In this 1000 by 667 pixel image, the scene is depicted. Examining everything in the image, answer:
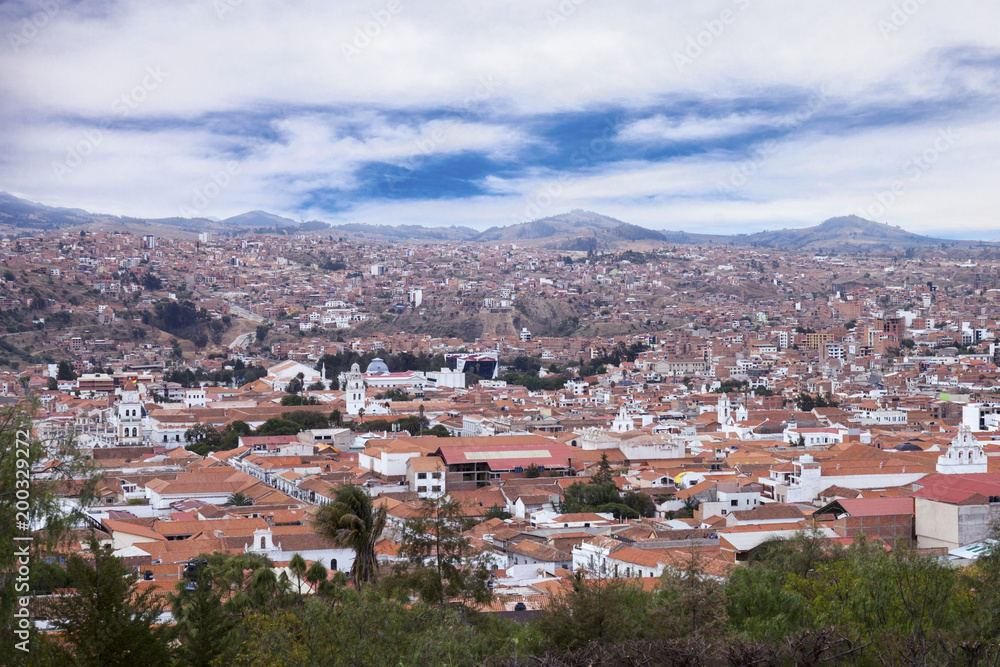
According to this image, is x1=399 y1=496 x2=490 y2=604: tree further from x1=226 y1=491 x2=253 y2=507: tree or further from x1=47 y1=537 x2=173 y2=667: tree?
x1=226 y1=491 x2=253 y2=507: tree

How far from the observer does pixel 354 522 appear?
12.3 meters

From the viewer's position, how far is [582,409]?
177 ft

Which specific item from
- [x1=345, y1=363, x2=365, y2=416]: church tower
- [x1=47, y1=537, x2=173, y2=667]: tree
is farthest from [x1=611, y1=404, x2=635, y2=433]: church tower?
[x1=47, y1=537, x2=173, y2=667]: tree

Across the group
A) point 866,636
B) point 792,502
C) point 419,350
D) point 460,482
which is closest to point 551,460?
point 460,482

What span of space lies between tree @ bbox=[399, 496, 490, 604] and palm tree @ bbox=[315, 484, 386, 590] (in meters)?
0.47

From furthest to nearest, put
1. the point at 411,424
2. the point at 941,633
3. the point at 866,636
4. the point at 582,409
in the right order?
Answer: the point at 582,409 → the point at 411,424 → the point at 866,636 → the point at 941,633

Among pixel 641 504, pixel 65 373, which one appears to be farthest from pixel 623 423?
pixel 65 373

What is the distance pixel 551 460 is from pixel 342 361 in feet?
133

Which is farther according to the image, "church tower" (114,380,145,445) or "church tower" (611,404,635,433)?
"church tower" (114,380,145,445)

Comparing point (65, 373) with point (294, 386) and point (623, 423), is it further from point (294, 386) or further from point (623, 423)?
point (623, 423)

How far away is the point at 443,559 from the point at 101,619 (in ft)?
17.7

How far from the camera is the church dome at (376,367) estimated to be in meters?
66.9

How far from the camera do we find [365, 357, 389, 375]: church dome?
66875mm

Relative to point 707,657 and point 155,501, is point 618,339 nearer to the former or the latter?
point 155,501
